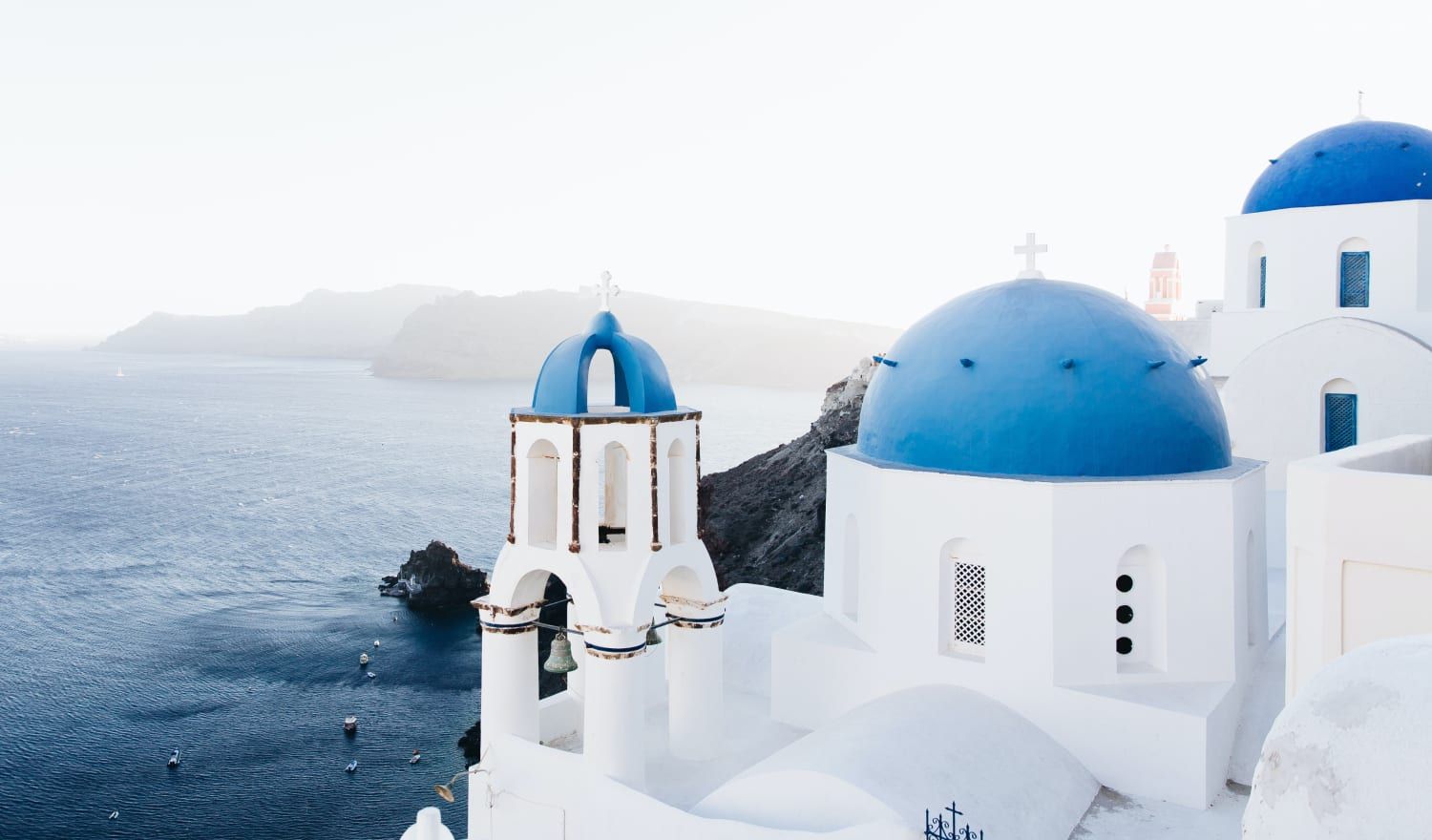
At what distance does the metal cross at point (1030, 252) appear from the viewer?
11477 mm

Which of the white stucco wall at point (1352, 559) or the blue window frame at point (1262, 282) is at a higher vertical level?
the blue window frame at point (1262, 282)

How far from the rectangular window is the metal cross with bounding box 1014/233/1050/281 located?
3683 millimetres

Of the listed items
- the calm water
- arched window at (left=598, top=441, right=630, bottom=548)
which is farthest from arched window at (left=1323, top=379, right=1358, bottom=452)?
the calm water

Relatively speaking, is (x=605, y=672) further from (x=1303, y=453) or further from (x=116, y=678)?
(x=116, y=678)

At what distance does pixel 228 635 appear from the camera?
35.7 m

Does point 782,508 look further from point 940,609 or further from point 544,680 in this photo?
point 940,609

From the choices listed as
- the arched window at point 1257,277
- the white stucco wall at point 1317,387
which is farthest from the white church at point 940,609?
the arched window at point 1257,277

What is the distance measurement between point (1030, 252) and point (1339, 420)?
6.86 meters

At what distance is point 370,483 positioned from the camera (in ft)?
222

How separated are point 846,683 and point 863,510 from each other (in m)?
1.91

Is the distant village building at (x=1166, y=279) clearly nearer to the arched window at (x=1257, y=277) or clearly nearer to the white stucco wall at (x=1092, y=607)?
the arched window at (x=1257, y=277)

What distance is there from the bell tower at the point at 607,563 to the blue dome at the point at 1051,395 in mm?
2676

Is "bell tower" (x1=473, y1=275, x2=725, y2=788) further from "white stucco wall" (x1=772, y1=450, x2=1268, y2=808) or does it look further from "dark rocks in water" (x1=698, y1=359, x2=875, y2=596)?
"dark rocks in water" (x1=698, y1=359, x2=875, y2=596)

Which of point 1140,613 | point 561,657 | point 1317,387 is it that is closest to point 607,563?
point 561,657
